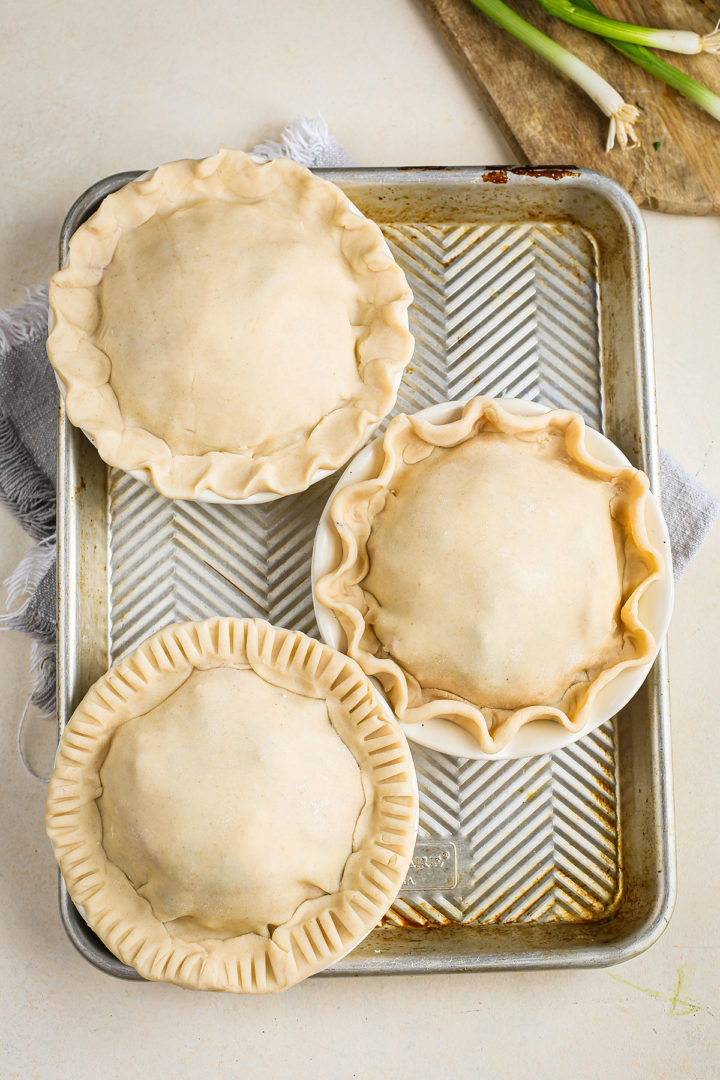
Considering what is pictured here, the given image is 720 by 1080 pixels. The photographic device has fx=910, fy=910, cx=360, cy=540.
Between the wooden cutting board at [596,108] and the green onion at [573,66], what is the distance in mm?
33

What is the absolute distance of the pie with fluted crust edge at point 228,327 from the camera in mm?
1507

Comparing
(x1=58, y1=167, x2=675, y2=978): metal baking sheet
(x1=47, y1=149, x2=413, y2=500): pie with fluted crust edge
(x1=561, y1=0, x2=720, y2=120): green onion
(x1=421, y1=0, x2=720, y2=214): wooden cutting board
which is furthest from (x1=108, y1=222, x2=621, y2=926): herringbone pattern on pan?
(x1=561, y1=0, x2=720, y2=120): green onion

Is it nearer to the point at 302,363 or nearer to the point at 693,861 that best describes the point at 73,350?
the point at 302,363

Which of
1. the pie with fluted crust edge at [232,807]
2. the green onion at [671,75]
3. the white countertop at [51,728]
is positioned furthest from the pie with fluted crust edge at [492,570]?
the green onion at [671,75]

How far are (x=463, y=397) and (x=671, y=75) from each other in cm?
78

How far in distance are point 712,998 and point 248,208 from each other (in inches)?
69.9

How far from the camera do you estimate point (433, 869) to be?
5.57 ft

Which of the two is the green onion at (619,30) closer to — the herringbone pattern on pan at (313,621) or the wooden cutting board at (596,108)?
the wooden cutting board at (596,108)

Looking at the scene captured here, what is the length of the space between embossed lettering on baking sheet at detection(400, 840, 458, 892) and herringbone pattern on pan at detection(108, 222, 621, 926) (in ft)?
0.05

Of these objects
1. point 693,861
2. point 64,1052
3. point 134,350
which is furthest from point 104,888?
point 693,861

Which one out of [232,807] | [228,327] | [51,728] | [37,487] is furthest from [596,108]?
[51,728]

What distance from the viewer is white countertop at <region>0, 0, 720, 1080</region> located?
180 cm

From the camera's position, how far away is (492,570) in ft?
4.80

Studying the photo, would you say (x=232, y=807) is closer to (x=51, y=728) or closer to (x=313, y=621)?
(x=313, y=621)
